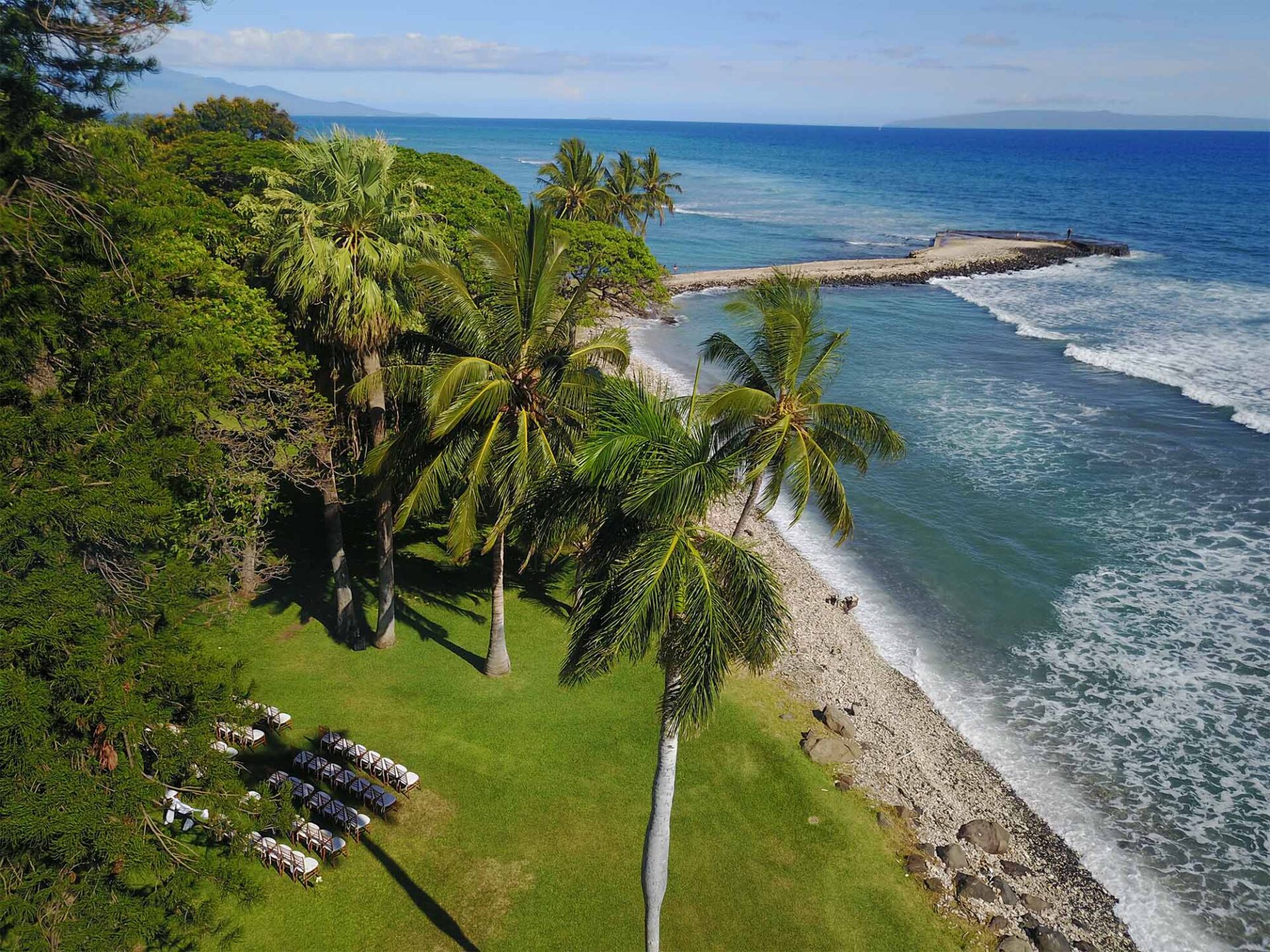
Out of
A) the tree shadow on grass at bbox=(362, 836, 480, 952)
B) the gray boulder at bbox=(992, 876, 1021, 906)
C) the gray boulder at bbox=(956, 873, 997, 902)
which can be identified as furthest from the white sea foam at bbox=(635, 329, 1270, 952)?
the tree shadow on grass at bbox=(362, 836, 480, 952)

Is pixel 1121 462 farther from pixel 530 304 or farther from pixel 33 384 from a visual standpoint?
pixel 33 384

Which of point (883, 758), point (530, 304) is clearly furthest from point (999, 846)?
point (530, 304)

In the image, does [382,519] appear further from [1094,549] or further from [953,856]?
[1094,549]

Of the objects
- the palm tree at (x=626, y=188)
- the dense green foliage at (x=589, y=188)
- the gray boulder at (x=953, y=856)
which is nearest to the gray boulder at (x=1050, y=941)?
the gray boulder at (x=953, y=856)

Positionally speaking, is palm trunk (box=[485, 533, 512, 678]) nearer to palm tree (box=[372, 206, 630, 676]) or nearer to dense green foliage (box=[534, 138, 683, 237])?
palm tree (box=[372, 206, 630, 676])

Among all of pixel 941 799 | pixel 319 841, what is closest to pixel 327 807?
pixel 319 841
